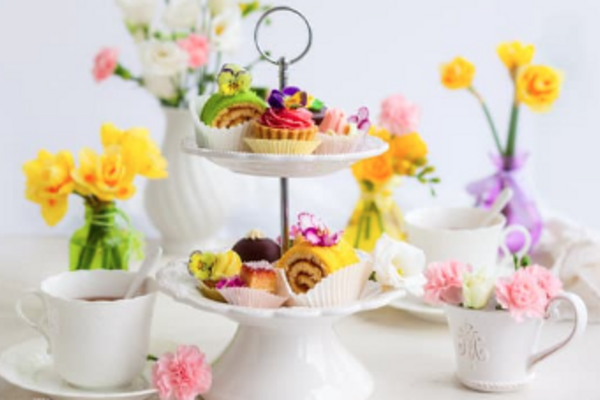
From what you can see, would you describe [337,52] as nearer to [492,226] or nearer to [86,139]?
[86,139]

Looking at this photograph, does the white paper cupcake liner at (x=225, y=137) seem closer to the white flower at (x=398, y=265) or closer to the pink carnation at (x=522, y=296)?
the white flower at (x=398, y=265)

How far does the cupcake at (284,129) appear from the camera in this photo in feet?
4.08

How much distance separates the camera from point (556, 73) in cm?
179

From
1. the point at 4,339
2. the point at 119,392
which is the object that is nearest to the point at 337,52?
the point at 4,339

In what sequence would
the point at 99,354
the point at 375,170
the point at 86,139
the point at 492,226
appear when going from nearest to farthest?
the point at 99,354, the point at 492,226, the point at 375,170, the point at 86,139

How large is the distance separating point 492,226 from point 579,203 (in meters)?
1.48

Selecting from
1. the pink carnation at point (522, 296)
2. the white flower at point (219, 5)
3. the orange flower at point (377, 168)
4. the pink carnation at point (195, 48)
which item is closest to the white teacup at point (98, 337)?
the pink carnation at point (522, 296)

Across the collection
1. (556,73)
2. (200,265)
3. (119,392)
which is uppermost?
(556,73)

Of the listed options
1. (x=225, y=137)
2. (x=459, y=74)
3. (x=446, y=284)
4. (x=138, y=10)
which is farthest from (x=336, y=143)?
(x=138, y=10)

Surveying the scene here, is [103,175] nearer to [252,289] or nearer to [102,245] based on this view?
[102,245]

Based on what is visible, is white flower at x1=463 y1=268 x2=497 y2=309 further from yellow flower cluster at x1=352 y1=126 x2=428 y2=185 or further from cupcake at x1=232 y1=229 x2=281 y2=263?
yellow flower cluster at x1=352 y1=126 x2=428 y2=185

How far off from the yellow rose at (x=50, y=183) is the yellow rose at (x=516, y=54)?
0.71 metres

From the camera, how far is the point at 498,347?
1334 mm

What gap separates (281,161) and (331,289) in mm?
146
